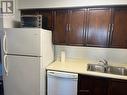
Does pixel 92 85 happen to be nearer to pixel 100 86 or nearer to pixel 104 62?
pixel 100 86

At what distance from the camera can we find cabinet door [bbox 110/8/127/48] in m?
2.24

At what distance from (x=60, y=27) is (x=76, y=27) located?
35 centimetres

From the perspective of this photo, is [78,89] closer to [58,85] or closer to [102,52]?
[58,85]

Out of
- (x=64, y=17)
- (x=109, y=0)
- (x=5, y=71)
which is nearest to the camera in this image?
(x=109, y=0)

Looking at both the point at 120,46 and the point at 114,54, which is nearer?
the point at 120,46

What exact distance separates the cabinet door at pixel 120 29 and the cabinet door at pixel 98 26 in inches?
4.8

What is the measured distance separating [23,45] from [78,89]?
1260 mm

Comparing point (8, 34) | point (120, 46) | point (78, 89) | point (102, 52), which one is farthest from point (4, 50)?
point (120, 46)

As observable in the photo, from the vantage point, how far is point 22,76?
7.55ft

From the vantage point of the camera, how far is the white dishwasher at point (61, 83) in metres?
2.19

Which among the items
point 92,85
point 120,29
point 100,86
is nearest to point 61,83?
point 92,85

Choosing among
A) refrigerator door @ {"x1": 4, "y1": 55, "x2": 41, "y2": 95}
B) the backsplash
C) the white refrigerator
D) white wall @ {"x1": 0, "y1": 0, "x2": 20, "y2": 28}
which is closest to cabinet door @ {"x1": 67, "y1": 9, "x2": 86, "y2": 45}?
the backsplash

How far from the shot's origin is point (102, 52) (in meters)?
2.69

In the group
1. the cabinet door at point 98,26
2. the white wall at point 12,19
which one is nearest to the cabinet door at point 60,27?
the cabinet door at point 98,26
